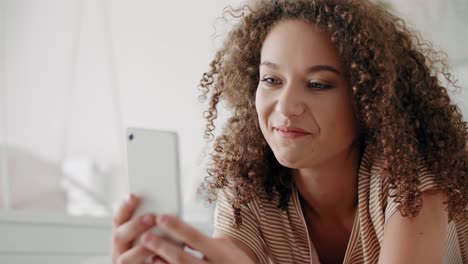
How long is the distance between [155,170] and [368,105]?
42 cm

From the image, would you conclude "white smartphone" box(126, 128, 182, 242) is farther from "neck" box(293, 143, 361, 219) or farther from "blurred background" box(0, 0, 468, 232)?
"blurred background" box(0, 0, 468, 232)

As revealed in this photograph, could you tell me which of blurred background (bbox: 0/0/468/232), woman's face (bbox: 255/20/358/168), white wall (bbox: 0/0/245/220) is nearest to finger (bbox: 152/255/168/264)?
woman's face (bbox: 255/20/358/168)

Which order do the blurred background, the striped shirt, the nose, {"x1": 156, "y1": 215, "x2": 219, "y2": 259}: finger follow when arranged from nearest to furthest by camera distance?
{"x1": 156, "y1": 215, "x2": 219, "y2": 259}: finger, the nose, the striped shirt, the blurred background

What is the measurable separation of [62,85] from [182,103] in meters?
0.42

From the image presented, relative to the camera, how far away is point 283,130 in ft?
3.25

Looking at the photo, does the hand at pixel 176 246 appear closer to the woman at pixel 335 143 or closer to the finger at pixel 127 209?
the finger at pixel 127 209

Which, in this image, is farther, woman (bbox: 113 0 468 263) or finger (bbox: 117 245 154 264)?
woman (bbox: 113 0 468 263)

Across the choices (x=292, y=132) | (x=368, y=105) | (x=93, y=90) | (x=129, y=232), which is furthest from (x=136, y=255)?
(x=93, y=90)

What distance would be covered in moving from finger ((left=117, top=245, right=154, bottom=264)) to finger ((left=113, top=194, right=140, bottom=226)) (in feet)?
0.13

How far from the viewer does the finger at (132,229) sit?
712mm

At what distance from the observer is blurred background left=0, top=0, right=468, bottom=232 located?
198 centimetres

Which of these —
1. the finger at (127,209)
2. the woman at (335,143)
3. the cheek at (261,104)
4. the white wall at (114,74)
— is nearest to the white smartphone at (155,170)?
the finger at (127,209)

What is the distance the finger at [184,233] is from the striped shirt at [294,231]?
430 mm

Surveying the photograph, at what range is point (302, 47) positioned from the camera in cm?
100
